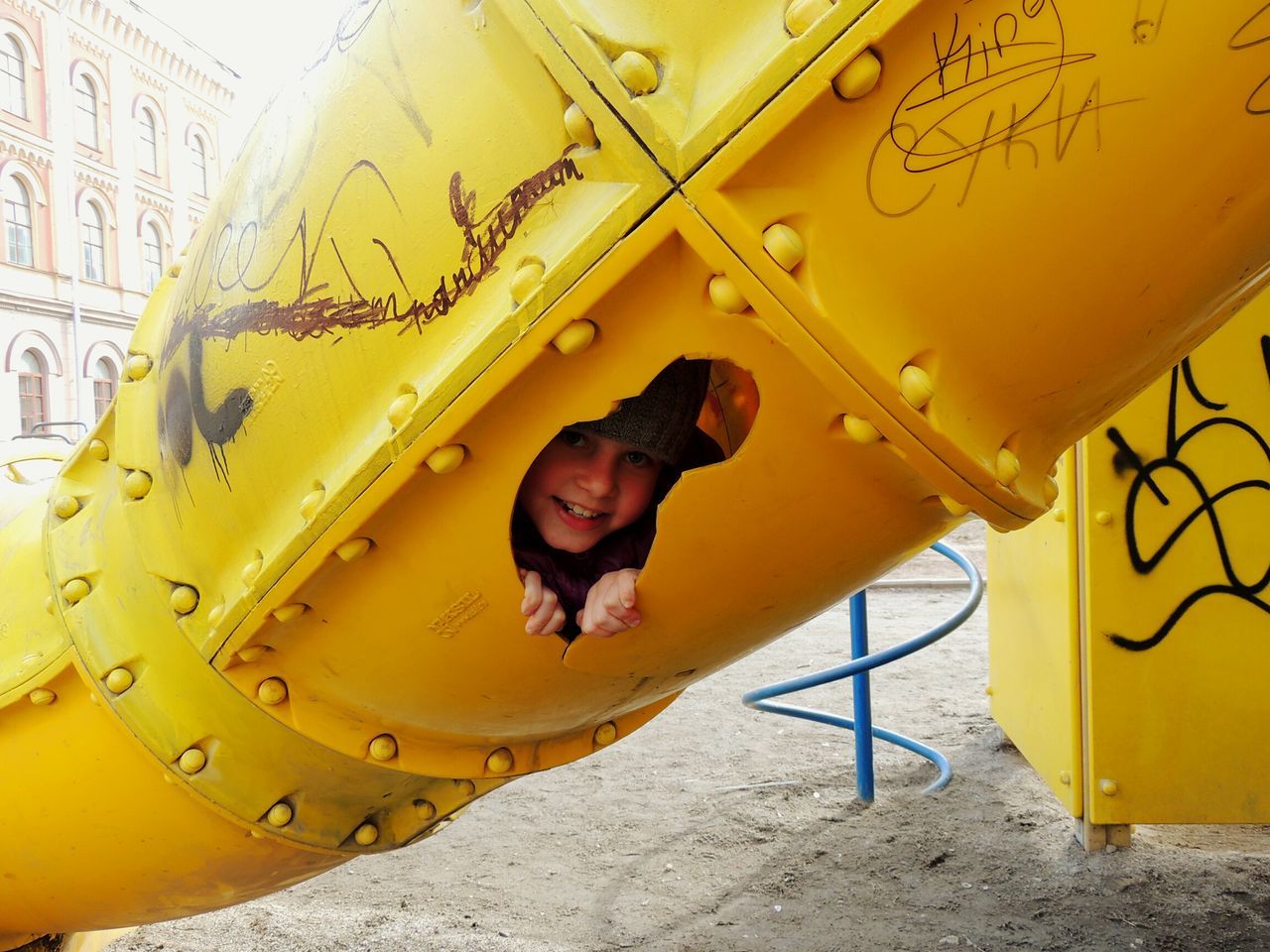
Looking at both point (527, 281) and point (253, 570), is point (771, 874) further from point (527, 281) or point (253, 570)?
point (527, 281)

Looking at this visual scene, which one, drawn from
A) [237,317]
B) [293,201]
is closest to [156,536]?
[237,317]

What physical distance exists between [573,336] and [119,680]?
111 cm

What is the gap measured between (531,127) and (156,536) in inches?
38.0

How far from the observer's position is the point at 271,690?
5.13 feet

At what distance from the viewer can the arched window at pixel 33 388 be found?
901 inches

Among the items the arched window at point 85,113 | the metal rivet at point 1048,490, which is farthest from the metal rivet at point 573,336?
the arched window at point 85,113

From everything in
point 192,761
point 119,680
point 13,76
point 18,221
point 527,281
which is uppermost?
point 13,76

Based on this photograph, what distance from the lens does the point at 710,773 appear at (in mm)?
4863

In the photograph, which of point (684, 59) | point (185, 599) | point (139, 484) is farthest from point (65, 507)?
point (684, 59)

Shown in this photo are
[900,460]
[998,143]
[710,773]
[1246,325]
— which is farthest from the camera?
[710,773]

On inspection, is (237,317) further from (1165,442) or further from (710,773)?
(710,773)

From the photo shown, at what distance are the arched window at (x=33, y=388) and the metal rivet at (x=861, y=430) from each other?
2559cm

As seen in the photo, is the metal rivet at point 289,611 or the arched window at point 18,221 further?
the arched window at point 18,221

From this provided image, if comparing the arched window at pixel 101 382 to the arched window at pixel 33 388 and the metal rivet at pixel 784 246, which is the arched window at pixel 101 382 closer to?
the arched window at pixel 33 388
